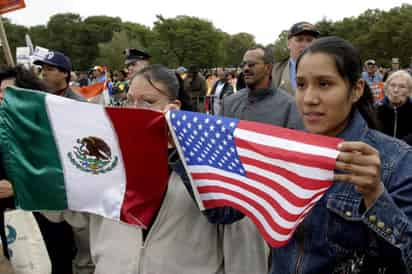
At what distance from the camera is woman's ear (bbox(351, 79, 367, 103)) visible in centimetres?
144

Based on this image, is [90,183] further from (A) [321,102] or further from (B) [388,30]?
(B) [388,30]

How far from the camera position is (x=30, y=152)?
223 centimetres

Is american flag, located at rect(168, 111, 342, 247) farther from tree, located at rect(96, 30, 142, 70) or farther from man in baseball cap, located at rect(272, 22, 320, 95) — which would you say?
tree, located at rect(96, 30, 142, 70)

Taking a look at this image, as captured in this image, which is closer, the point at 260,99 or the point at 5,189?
the point at 5,189

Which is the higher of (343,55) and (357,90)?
(343,55)

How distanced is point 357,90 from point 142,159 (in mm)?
1031

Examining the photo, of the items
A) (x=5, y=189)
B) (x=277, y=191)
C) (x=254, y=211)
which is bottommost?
(x=5, y=189)

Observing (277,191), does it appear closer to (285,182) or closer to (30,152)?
(285,182)

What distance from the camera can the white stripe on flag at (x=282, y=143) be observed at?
4.14 feet

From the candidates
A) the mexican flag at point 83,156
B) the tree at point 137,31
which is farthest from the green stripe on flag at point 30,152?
the tree at point 137,31

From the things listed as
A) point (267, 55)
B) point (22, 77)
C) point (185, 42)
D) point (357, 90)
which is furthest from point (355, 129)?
point (185, 42)

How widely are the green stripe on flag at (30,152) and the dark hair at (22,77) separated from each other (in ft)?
2.86

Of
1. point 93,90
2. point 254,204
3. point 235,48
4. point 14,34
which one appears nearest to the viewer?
point 254,204

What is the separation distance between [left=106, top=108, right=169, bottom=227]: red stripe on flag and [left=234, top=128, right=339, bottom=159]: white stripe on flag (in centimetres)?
46
